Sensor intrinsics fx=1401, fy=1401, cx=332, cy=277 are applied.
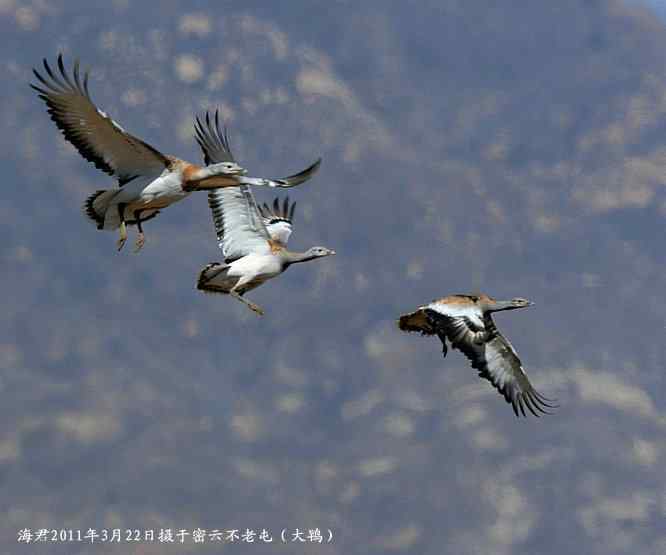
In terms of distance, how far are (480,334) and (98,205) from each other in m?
13.2

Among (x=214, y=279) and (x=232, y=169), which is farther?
(x=214, y=279)

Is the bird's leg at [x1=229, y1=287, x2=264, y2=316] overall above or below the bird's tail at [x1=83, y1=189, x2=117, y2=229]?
below

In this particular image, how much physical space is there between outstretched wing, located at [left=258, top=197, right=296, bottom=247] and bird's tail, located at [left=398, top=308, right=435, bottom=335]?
4591mm

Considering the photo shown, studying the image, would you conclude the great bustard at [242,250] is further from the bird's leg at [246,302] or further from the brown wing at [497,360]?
the brown wing at [497,360]

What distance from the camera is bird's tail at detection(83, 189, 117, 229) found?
40.8 metres

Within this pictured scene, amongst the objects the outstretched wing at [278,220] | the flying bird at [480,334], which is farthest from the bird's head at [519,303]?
the outstretched wing at [278,220]

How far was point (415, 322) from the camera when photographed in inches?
1779

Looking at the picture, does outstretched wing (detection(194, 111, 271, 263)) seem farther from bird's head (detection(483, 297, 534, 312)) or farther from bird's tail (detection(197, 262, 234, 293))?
bird's head (detection(483, 297, 534, 312))

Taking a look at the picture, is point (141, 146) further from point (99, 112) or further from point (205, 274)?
point (205, 274)

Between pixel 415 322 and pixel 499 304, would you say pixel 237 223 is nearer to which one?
pixel 415 322

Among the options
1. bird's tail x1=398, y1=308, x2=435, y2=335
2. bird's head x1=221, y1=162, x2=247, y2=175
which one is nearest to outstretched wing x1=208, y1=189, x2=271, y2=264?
bird's head x1=221, y1=162, x2=247, y2=175

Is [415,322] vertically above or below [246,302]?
above

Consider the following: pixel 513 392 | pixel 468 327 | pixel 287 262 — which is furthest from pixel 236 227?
pixel 513 392

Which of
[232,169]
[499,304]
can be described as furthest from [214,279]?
[499,304]
